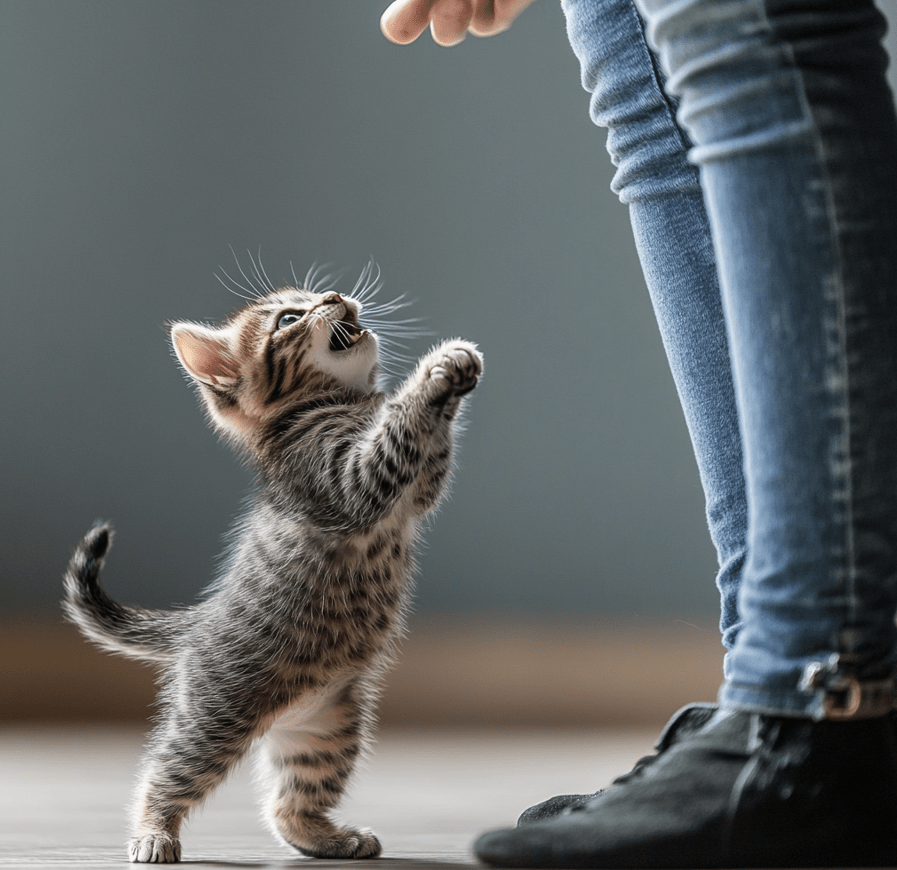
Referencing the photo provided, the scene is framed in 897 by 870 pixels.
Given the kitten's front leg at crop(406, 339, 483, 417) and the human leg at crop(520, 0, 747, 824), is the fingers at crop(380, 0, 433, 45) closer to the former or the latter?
the human leg at crop(520, 0, 747, 824)

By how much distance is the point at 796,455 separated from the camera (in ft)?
2.24

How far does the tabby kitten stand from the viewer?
1092mm

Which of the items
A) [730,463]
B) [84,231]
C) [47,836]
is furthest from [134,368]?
[730,463]

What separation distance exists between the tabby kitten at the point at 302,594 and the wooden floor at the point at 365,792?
3.4 inches

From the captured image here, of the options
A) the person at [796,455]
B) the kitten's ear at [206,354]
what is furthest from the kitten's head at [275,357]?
the person at [796,455]

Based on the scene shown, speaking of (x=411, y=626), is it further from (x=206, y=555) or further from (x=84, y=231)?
(x=84, y=231)

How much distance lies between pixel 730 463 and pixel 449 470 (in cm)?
33

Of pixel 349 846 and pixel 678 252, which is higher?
pixel 678 252

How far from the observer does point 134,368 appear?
2.72 m

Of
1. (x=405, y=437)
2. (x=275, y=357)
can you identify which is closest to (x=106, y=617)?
(x=275, y=357)

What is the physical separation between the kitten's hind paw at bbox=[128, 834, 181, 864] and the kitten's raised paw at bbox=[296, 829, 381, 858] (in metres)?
0.17

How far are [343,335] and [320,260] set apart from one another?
1.53 meters

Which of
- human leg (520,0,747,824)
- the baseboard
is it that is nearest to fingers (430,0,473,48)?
human leg (520,0,747,824)

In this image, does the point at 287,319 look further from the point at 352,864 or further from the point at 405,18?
the point at 352,864
